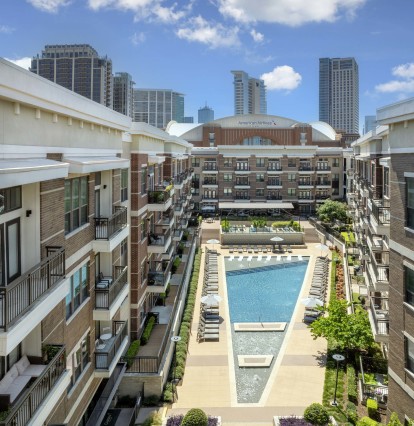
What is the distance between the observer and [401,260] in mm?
12867

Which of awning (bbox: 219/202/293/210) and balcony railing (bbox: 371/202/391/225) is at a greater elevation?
balcony railing (bbox: 371/202/391/225)

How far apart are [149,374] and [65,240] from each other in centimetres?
809

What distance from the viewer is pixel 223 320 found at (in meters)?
26.2

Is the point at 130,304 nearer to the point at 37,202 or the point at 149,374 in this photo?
the point at 149,374

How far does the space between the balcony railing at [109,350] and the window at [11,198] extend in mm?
6220

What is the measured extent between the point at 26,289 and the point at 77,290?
4.02 metres

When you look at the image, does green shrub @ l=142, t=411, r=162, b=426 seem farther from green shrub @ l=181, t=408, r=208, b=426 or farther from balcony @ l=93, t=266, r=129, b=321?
balcony @ l=93, t=266, r=129, b=321

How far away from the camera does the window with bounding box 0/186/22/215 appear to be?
28.1 ft

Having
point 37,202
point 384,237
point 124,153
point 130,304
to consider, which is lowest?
point 130,304

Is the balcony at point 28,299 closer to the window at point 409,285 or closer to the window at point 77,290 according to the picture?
the window at point 77,290

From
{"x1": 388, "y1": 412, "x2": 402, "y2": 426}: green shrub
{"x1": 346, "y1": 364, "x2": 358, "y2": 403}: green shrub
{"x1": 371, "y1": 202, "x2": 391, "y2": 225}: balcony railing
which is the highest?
{"x1": 371, "y1": 202, "x2": 391, "y2": 225}: balcony railing

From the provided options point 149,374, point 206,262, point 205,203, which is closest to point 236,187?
point 205,203

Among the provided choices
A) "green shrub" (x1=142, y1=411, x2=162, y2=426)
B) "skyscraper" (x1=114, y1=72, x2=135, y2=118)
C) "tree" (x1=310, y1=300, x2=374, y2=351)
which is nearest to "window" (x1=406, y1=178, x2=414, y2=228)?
"tree" (x1=310, y1=300, x2=374, y2=351)

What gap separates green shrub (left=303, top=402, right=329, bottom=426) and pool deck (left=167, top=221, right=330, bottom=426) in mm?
1550
